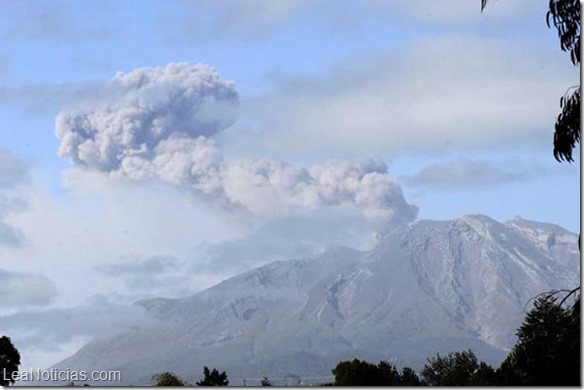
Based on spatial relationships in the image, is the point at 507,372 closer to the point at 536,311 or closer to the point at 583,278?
the point at 583,278

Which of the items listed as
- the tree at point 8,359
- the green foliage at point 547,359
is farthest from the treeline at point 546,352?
the tree at point 8,359

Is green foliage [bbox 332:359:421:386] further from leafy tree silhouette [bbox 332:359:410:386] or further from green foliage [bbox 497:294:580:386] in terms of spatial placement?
green foliage [bbox 497:294:580:386]

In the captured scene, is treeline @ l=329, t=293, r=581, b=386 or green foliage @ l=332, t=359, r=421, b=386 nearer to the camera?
treeline @ l=329, t=293, r=581, b=386

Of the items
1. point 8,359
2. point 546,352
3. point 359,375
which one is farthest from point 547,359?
point 359,375

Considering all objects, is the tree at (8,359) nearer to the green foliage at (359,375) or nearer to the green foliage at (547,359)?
the green foliage at (359,375)

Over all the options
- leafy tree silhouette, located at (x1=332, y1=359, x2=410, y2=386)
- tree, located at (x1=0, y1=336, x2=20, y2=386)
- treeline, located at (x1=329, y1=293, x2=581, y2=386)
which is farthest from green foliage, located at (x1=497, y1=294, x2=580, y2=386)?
leafy tree silhouette, located at (x1=332, y1=359, x2=410, y2=386)

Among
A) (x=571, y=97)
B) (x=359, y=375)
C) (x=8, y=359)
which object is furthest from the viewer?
(x=359, y=375)

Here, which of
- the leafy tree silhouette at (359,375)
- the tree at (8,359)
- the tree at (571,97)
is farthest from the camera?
the leafy tree silhouette at (359,375)

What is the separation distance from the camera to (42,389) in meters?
17.4

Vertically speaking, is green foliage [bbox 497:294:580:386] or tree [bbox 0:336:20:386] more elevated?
tree [bbox 0:336:20:386]

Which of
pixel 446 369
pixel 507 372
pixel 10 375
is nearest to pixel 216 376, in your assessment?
pixel 10 375

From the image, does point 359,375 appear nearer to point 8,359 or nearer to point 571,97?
point 8,359

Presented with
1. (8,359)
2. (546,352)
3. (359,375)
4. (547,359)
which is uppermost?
(8,359)

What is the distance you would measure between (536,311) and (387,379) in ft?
74.7
